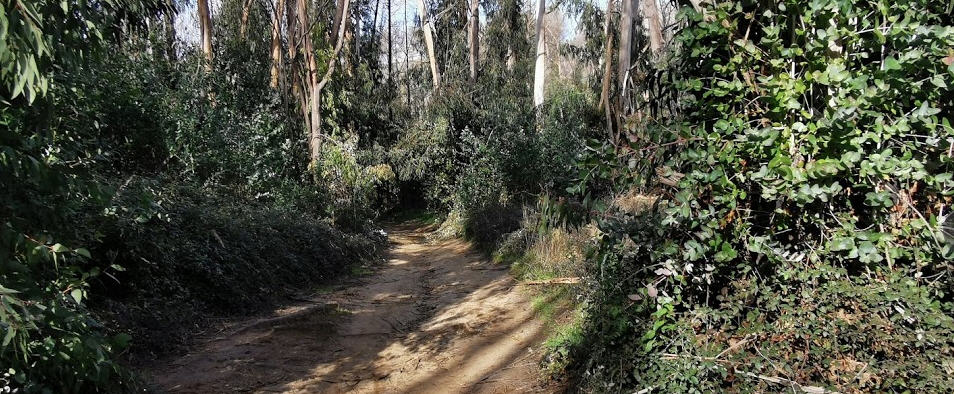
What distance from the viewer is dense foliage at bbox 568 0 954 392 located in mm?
3242

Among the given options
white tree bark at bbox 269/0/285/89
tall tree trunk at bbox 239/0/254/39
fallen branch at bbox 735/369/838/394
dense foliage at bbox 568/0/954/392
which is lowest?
fallen branch at bbox 735/369/838/394

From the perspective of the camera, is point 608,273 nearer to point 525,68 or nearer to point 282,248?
point 282,248

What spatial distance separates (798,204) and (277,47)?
18190 millimetres

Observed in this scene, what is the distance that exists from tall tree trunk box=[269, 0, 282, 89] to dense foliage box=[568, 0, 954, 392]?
16027mm

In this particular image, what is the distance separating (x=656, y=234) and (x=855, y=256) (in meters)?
1.09

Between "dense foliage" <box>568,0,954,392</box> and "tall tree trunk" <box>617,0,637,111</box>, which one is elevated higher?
"tall tree trunk" <box>617,0,637,111</box>

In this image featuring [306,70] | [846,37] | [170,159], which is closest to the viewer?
[846,37]

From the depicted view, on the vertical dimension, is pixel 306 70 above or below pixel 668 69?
above

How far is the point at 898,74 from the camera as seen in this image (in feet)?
10.5

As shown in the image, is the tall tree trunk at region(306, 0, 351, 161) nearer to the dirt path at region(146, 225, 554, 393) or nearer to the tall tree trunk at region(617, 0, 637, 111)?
the dirt path at region(146, 225, 554, 393)

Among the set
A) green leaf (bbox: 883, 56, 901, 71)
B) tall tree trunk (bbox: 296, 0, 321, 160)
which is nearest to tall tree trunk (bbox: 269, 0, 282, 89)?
tall tree trunk (bbox: 296, 0, 321, 160)

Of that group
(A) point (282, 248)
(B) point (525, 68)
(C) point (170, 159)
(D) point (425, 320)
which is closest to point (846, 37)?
(D) point (425, 320)

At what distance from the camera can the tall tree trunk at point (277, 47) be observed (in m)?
18.3

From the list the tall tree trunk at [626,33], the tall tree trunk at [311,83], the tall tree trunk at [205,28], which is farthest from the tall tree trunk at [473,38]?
the tall tree trunk at [626,33]
